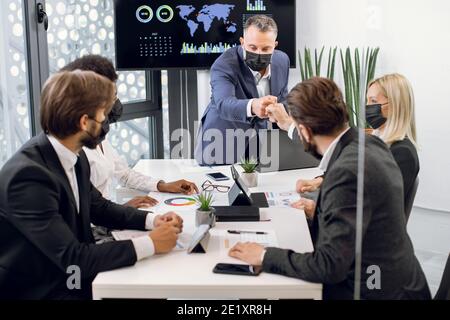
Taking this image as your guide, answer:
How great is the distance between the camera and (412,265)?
198 centimetres

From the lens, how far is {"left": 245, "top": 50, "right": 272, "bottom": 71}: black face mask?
12.3 feet

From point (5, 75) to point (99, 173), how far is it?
130 centimetres

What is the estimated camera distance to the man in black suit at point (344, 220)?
181cm

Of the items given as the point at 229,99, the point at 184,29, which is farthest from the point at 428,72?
the point at 184,29

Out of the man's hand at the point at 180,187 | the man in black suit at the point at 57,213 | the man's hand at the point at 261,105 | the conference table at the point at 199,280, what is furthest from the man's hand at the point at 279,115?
the man in black suit at the point at 57,213

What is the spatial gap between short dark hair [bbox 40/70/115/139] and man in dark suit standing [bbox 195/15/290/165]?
1.62 metres

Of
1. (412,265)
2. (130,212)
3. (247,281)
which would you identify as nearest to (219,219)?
(130,212)

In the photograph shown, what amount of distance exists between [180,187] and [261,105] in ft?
2.63

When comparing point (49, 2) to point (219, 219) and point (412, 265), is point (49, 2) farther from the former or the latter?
point (412, 265)

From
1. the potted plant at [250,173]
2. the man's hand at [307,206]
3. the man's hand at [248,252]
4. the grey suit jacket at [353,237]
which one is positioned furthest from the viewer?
the potted plant at [250,173]

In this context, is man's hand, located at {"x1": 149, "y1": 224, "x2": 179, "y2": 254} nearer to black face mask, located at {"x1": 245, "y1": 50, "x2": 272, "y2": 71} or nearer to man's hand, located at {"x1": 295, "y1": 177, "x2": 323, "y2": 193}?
man's hand, located at {"x1": 295, "y1": 177, "x2": 323, "y2": 193}

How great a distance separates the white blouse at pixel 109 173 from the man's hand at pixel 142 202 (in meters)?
0.17

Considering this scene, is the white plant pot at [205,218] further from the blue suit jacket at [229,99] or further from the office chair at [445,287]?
the blue suit jacket at [229,99]

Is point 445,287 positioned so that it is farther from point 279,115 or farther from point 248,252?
point 279,115
